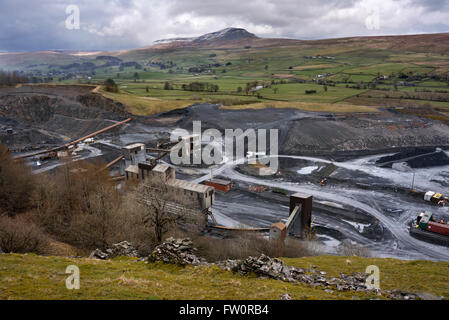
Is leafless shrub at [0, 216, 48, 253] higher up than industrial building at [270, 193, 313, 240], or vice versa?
leafless shrub at [0, 216, 48, 253]

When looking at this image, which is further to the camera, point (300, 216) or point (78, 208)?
point (300, 216)

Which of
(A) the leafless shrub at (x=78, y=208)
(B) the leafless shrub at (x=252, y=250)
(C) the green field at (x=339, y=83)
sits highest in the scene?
(C) the green field at (x=339, y=83)

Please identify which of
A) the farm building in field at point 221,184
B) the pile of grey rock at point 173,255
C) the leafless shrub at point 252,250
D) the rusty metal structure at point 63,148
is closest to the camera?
the pile of grey rock at point 173,255

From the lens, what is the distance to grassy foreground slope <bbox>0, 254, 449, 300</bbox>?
12238mm

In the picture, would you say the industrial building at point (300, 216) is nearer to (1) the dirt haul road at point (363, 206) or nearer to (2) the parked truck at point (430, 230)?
(1) the dirt haul road at point (363, 206)

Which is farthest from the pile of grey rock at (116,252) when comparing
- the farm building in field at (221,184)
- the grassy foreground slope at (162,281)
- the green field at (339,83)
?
the green field at (339,83)

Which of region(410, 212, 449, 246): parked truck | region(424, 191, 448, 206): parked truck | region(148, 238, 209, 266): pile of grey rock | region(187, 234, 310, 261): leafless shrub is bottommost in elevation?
region(410, 212, 449, 246): parked truck

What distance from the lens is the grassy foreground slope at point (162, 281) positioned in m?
12.2

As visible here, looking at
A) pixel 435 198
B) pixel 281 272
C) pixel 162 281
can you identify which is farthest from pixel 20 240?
pixel 435 198

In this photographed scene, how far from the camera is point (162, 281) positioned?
1447cm

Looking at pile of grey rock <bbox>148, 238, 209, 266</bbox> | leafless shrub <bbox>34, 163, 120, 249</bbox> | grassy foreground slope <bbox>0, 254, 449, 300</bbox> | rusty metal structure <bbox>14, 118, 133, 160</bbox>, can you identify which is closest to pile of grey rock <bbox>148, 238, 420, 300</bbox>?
pile of grey rock <bbox>148, 238, 209, 266</bbox>

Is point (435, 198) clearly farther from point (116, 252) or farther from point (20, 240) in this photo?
→ point (20, 240)

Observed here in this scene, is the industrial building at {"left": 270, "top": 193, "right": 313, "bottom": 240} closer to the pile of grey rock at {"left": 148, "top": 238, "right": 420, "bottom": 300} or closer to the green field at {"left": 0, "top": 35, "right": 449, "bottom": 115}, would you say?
the pile of grey rock at {"left": 148, "top": 238, "right": 420, "bottom": 300}

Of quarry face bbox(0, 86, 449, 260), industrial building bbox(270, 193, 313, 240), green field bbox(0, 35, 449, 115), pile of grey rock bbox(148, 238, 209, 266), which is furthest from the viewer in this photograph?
green field bbox(0, 35, 449, 115)
